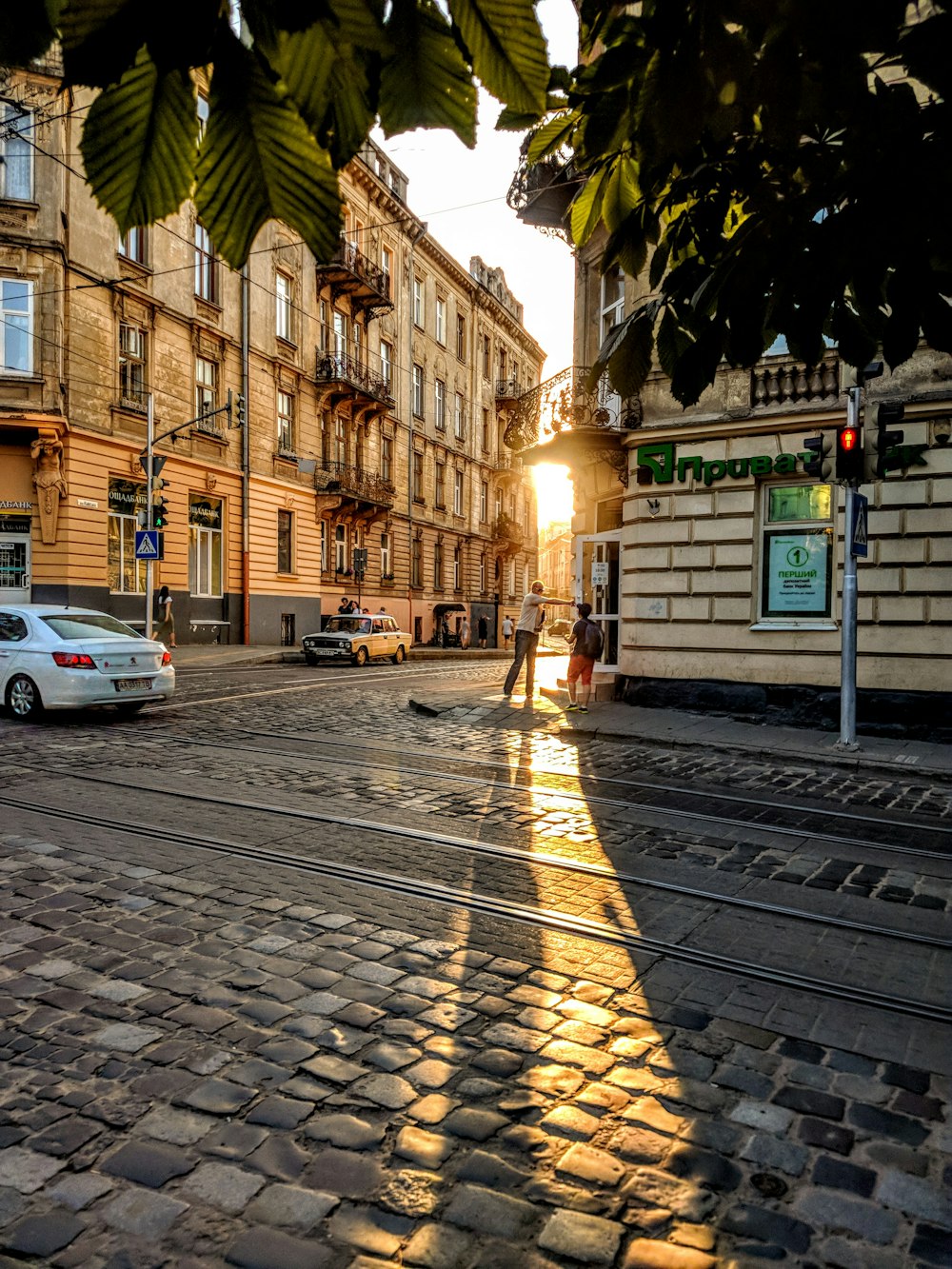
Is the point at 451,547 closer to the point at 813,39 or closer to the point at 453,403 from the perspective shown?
the point at 453,403

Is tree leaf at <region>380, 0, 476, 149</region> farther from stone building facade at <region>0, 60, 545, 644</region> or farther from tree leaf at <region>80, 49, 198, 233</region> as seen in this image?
stone building facade at <region>0, 60, 545, 644</region>

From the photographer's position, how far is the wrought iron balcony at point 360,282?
32906 millimetres

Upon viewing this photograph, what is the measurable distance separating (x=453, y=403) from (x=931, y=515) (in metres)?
37.0

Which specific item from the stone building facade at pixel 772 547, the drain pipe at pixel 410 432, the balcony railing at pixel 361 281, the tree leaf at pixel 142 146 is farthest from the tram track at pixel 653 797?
the drain pipe at pixel 410 432

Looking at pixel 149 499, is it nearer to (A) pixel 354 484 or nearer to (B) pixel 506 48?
(A) pixel 354 484

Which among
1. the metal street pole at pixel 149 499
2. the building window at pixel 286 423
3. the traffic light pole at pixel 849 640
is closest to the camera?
the traffic light pole at pixel 849 640

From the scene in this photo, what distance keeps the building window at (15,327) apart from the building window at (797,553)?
1839cm

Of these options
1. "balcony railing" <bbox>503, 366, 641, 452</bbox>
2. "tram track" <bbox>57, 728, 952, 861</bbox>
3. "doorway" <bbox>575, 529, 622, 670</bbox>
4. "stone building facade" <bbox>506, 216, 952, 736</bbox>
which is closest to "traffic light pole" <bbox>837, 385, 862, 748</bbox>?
"stone building facade" <bbox>506, 216, 952, 736</bbox>

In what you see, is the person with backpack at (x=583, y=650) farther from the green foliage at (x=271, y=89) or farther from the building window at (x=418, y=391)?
the building window at (x=418, y=391)

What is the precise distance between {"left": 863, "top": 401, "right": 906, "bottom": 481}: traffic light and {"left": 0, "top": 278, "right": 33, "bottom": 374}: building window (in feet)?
65.9

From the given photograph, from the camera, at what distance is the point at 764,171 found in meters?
2.67

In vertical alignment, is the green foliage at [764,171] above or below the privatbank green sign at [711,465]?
below

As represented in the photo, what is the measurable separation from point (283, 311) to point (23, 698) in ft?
77.5

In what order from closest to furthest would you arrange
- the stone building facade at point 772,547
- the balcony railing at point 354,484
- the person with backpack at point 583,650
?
the stone building facade at point 772,547, the person with backpack at point 583,650, the balcony railing at point 354,484
